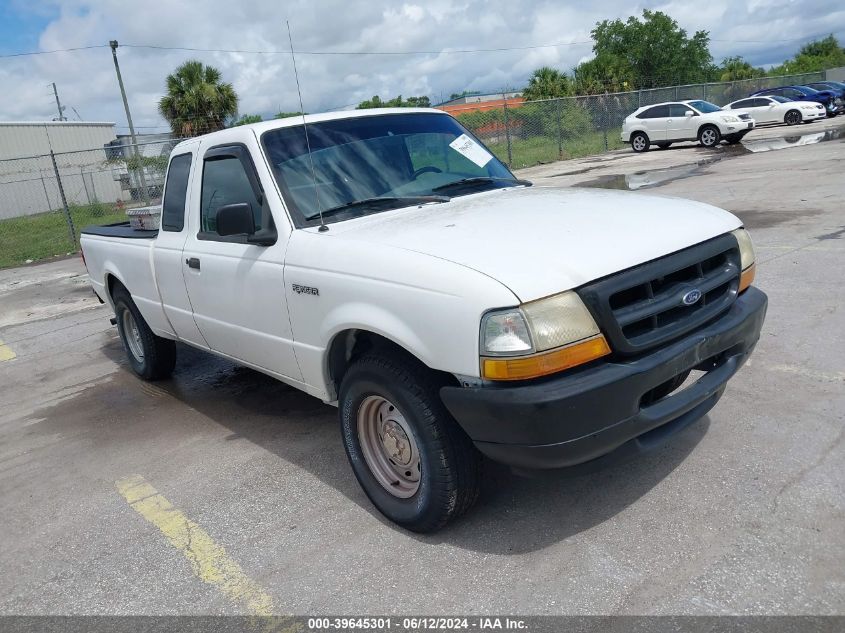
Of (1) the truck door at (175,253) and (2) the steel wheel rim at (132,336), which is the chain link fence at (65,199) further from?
(1) the truck door at (175,253)

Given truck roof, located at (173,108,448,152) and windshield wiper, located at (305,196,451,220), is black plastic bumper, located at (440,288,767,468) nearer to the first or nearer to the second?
windshield wiper, located at (305,196,451,220)

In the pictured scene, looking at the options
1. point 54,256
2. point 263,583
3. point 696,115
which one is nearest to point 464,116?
point 696,115

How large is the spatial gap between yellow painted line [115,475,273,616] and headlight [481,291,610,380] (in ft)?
4.52

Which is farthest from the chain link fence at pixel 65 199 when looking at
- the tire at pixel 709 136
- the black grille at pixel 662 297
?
the tire at pixel 709 136

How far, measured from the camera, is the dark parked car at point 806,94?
2998 centimetres

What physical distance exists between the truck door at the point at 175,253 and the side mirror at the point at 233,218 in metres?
1.13

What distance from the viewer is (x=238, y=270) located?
13.2 feet

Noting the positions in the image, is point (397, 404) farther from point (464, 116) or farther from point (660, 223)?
point (464, 116)

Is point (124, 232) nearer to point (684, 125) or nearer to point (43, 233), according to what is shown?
point (43, 233)

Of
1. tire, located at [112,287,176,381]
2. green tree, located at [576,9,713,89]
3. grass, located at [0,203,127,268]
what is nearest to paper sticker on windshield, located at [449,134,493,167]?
tire, located at [112,287,176,381]

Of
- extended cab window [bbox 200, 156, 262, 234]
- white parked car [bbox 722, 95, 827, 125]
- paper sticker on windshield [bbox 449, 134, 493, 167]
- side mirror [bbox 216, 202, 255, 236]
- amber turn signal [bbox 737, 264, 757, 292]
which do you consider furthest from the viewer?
white parked car [bbox 722, 95, 827, 125]

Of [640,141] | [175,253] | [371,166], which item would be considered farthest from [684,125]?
[175,253]

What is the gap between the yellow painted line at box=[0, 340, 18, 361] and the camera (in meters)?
7.59

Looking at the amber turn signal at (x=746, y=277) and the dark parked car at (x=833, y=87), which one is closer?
the amber turn signal at (x=746, y=277)
